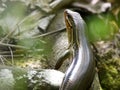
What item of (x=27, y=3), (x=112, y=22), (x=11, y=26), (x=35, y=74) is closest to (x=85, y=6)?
(x=112, y=22)

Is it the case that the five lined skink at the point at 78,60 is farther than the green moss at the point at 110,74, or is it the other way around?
the green moss at the point at 110,74

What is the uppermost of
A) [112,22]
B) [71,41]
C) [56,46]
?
[71,41]

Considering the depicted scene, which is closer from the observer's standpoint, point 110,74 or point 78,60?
point 78,60

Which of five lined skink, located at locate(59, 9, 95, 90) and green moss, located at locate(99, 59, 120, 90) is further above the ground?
five lined skink, located at locate(59, 9, 95, 90)

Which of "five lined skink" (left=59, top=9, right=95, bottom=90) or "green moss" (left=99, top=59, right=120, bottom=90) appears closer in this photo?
"five lined skink" (left=59, top=9, right=95, bottom=90)

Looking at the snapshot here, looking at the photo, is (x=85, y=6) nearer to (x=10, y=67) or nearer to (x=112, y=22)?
(x=112, y=22)

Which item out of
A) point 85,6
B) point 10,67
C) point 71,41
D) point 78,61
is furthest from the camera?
point 85,6

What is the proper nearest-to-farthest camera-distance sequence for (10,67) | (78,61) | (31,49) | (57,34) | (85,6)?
(78,61) < (10,67) < (31,49) < (57,34) < (85,6)

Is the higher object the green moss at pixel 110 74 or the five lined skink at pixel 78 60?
the five lined skink at pixel 78 60

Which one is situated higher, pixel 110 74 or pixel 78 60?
pixel 78 60

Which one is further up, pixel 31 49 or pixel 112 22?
pixel 31 49

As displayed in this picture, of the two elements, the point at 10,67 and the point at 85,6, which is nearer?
the point at 10,67
